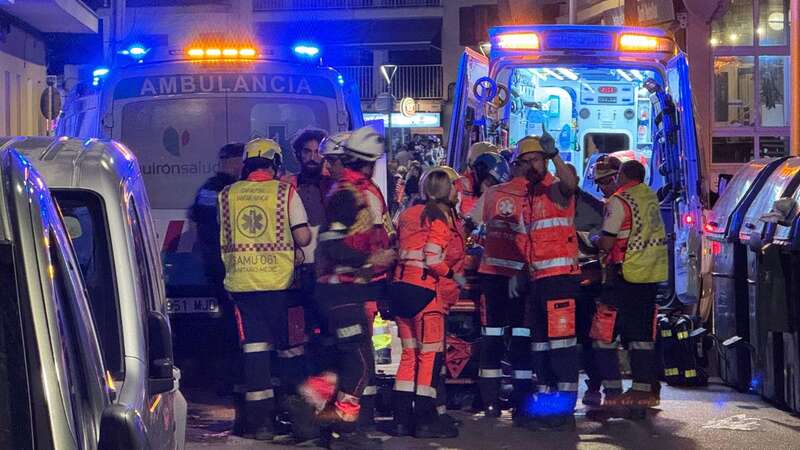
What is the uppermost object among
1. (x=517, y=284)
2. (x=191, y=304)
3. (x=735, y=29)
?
(x=735, y=29)

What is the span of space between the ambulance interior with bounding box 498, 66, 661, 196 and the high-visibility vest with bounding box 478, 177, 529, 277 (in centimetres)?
452

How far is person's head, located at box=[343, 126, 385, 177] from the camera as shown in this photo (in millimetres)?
8203

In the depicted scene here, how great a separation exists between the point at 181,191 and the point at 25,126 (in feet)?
69.7

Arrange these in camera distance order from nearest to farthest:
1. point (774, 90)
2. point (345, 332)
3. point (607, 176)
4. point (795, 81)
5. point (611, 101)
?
point (345, 332) < point (607, 176) < point (795, 81) < point (611, 101) < point (774, 90)

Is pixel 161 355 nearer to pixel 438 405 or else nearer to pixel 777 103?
pixel 438 405

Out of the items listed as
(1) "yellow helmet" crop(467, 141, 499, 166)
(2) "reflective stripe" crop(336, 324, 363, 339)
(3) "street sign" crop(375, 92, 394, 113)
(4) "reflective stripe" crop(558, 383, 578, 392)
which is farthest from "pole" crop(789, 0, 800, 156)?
(3) "street sign" crop(375, 92, 394, 113)

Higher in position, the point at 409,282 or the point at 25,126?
the point at 25,126

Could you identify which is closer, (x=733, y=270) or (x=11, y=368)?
(x=11, y=368)

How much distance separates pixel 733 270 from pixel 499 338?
2142mm

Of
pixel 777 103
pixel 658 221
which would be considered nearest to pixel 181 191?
pixel 658 221

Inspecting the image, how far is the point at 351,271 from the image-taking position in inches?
317

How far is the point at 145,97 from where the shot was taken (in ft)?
31.6

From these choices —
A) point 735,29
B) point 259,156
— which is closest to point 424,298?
point 259,156

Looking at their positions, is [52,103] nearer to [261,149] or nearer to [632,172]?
[261,149]
